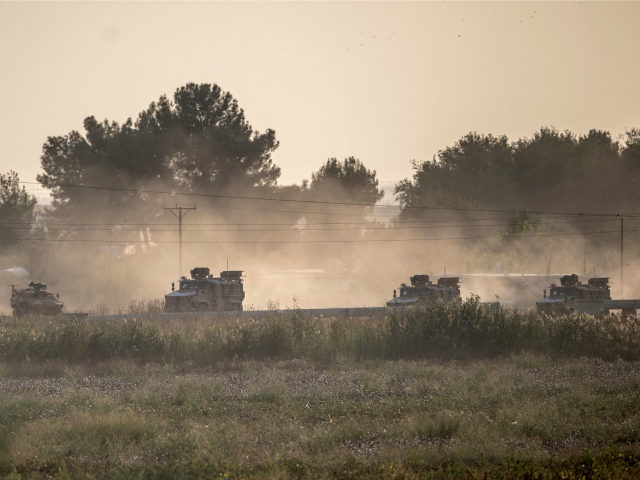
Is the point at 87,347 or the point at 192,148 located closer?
the point at 87,347

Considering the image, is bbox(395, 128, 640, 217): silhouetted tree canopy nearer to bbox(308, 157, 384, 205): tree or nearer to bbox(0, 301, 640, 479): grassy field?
bbox(308, 157, 384, 205): tree

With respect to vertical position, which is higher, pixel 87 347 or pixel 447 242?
pixel 447 242

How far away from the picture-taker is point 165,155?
81.4 m

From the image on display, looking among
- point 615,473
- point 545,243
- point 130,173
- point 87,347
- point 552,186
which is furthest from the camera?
point 552,186

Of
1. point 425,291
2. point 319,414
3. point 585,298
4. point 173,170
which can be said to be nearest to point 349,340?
point 319,414

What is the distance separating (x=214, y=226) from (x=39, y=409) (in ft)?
214

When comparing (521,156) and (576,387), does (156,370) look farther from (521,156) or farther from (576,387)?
(521,156)

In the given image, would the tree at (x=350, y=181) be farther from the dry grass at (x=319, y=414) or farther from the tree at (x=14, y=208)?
the dry grass at (x=319, y=414)

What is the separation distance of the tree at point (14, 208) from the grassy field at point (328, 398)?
2126 inches

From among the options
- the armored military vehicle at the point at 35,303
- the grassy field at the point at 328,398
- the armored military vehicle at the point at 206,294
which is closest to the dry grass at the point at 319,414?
the grassy field at the point at 328,398

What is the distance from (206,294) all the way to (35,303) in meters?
9.47

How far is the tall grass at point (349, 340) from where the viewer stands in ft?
95.6

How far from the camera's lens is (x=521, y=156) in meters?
106

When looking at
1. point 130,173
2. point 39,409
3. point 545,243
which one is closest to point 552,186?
point 545,243
